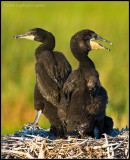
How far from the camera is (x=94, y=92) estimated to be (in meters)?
5.12

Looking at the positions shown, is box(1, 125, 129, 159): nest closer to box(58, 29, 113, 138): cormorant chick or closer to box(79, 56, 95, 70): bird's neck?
box(58, 29, 113, 138): cormorant chick

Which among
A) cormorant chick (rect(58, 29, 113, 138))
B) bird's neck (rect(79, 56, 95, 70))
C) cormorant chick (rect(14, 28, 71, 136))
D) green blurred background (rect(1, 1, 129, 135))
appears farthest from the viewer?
green blurred background (rect(1, 1, 129, 135))

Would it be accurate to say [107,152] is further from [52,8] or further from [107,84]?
[52,8]

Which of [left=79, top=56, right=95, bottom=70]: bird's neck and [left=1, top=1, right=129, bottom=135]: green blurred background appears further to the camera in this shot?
[left=1, top=1, right=129, bottom=135]: green blurred background

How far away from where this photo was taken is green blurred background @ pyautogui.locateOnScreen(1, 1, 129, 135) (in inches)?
363

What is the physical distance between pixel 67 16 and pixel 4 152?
30.4 ft

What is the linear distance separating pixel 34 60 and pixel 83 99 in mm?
5354

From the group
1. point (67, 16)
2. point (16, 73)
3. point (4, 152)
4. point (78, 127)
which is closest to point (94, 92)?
point (78, 127)

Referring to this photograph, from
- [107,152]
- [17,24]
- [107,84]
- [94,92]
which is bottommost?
[107,152]

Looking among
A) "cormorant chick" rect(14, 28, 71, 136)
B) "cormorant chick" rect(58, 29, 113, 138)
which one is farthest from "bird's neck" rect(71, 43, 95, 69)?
"cormorant chick" rect(14, 28, 71, 136)

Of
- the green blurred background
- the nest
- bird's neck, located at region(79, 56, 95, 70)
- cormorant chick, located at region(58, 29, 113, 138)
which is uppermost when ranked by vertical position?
the green blurred background

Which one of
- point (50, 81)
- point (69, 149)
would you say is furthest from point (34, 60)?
point (69, 149)

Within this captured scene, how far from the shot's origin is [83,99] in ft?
16.7

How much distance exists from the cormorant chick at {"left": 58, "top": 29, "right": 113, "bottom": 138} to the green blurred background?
1.50 meters
